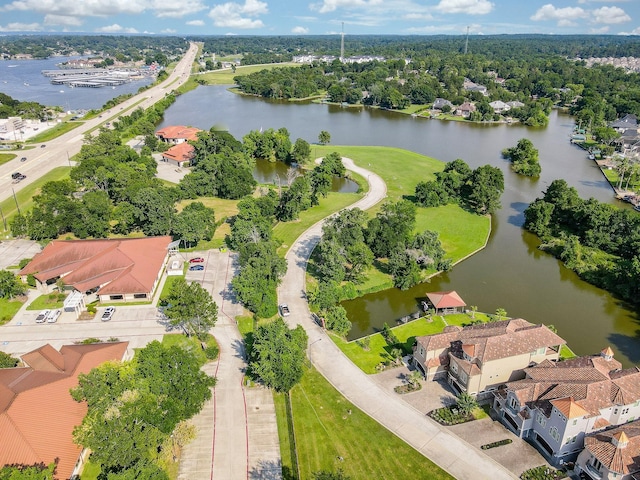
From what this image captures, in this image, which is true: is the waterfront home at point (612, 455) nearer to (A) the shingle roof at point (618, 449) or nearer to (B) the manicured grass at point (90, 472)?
(A) the shingle roof at point (618, 449)

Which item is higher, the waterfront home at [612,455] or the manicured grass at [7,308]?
the waterfront home at [612,455]

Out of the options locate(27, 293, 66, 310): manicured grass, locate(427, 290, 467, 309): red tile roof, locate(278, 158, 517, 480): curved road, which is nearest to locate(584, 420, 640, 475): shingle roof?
locate(278, 158, 517, 480): curved road

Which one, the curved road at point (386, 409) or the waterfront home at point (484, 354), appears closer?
the curved road at point (386, 409)

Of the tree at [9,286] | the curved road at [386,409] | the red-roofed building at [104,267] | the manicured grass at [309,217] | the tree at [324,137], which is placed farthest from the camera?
the tree at [324,137]

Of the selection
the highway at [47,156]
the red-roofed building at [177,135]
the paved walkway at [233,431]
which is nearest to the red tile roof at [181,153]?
the red-roofed building at [177,135]

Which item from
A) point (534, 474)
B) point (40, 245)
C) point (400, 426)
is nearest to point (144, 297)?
point (40, 245)

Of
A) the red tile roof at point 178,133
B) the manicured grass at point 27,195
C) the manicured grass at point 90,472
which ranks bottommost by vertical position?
the manicured grass at point 90,472

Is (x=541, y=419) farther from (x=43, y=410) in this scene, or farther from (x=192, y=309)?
(x=43, y=410)
